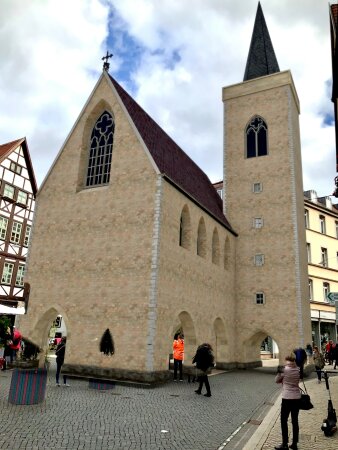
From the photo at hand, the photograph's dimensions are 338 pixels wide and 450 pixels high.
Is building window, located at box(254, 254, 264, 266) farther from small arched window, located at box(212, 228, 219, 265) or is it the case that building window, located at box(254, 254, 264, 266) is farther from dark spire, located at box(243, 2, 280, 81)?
dark spire, located at box(243, 2, 280, 81)

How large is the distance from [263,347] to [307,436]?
102 feet

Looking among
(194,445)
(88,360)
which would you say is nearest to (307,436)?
(194,445)

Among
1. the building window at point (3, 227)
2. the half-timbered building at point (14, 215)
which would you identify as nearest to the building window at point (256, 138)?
the half-timbered building at point (14, 215)

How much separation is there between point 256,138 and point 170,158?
10.6 meters

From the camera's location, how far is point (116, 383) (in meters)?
15.5

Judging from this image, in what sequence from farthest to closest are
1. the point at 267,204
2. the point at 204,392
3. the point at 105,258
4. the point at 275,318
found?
the point at 267,204 < the point at 275,318 < the point at 105,258 < the point at 204,392

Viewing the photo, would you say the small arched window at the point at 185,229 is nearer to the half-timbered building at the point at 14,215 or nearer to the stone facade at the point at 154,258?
the stone facade at the point at 154,258

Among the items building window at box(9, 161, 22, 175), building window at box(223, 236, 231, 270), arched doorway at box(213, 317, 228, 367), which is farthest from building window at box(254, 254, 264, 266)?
building window at box(9, 161, 22, 175)

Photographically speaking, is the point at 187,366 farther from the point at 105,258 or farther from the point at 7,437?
the point at 7,437

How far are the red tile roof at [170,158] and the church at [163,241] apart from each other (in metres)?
0.16

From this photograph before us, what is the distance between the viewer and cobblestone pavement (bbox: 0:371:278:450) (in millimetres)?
7395

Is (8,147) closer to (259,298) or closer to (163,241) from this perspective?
(163,241)

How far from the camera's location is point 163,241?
17.6 meters

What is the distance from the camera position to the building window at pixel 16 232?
32.8 meters
